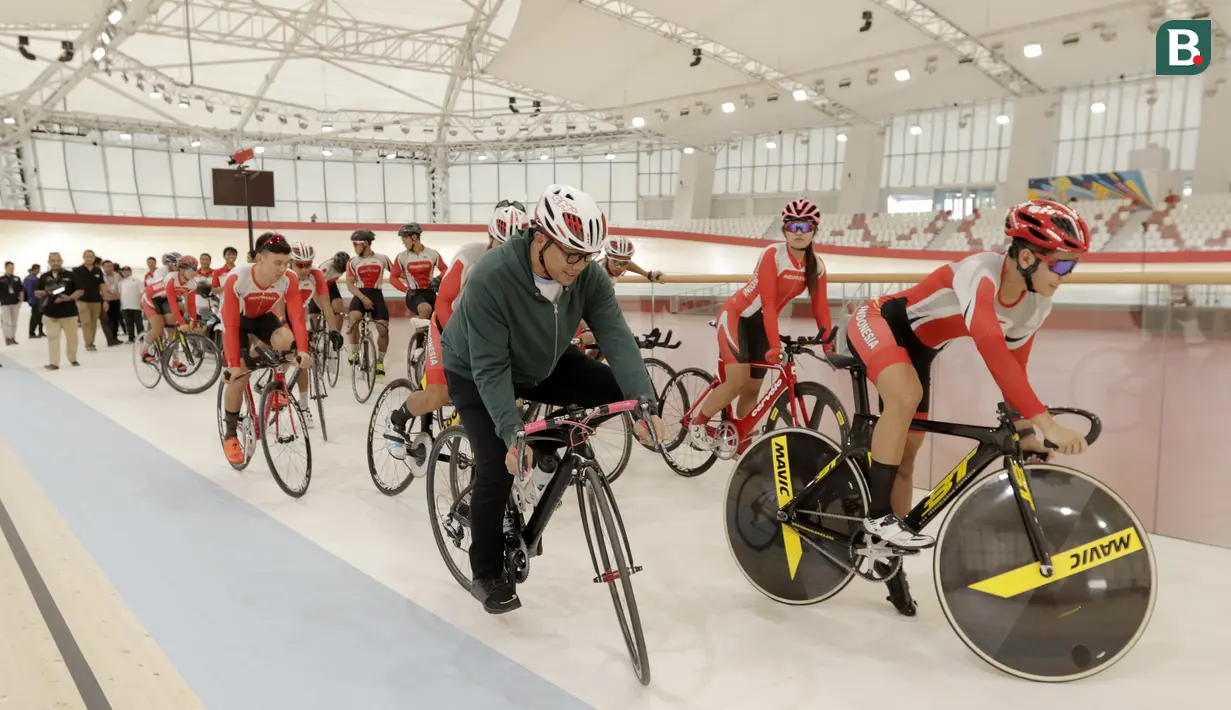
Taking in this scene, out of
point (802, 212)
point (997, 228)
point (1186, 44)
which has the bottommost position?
point (802, 212)

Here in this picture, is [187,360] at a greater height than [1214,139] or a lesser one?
lesser

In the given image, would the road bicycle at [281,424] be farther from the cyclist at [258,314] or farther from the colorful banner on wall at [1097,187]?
the colorful banner on wall at [1097,187]

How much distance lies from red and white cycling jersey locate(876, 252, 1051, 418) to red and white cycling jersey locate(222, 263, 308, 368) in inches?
136

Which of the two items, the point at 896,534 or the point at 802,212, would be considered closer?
the point at 896,534

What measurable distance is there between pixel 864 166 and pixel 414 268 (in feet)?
68.7

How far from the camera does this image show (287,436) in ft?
15.2

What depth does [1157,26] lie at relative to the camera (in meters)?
14.7

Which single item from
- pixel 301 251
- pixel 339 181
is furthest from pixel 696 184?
pixel 301 251

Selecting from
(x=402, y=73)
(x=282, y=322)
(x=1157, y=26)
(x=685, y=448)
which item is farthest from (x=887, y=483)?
(x=402, y=73)

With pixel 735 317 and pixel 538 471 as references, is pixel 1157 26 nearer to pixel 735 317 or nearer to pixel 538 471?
pixel 735 317

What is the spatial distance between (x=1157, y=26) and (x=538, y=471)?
56.3ft

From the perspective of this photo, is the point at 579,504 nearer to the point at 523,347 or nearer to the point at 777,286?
the point at 523,347

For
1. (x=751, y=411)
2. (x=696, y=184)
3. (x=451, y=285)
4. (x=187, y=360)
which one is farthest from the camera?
(x=696, y=184)

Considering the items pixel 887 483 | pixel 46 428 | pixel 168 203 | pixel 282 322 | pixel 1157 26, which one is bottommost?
pixel 46 428
